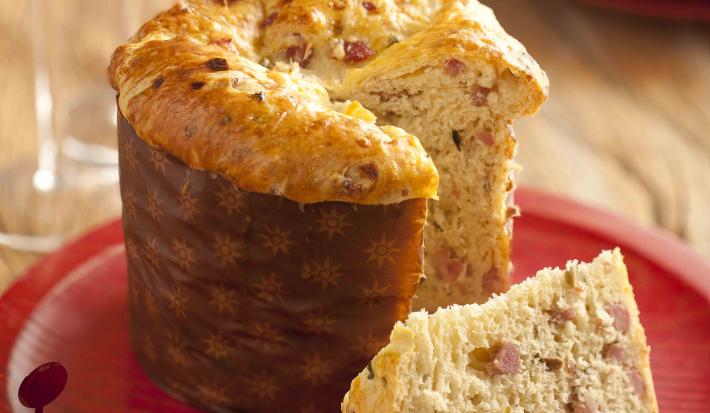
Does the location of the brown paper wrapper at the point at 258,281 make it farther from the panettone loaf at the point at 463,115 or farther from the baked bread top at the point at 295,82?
the panettone loaf at the point at 463,115

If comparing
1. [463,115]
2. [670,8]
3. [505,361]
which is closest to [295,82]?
Result: [463,115]

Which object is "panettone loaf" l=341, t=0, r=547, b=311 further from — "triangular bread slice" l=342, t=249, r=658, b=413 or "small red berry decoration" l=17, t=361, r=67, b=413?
"small red berry decoration" l=17, t=361, r=67, b=413

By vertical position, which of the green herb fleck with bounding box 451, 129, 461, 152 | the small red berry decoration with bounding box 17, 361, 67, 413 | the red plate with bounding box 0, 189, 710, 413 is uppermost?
the green herb fleck with bounding box 451, 129, 461, 152

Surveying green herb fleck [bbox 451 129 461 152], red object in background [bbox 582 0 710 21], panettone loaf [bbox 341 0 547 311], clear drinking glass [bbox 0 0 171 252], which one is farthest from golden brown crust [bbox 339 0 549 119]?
red object in background [bbox 582 0 710 21]

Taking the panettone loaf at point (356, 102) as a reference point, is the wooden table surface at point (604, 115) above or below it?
below

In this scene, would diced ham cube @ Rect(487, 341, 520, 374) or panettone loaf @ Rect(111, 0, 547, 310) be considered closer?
panettone loaf @ Rect(111, 0, 547, 310)

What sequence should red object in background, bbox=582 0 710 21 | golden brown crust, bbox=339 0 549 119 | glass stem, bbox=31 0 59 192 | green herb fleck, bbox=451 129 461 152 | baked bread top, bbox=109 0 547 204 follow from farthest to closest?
red object in background, bbox=582 0 710 21, glass stem, bbox=31 0 59 192, green herb fleck, bbox=451 129 461 152, golden brown crust, bbox=339 0 549 119, baked bread top, bbox=109 0 547 204

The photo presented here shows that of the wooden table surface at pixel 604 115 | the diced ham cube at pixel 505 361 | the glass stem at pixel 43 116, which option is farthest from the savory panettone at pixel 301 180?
the glass stem at pixel 43 116
